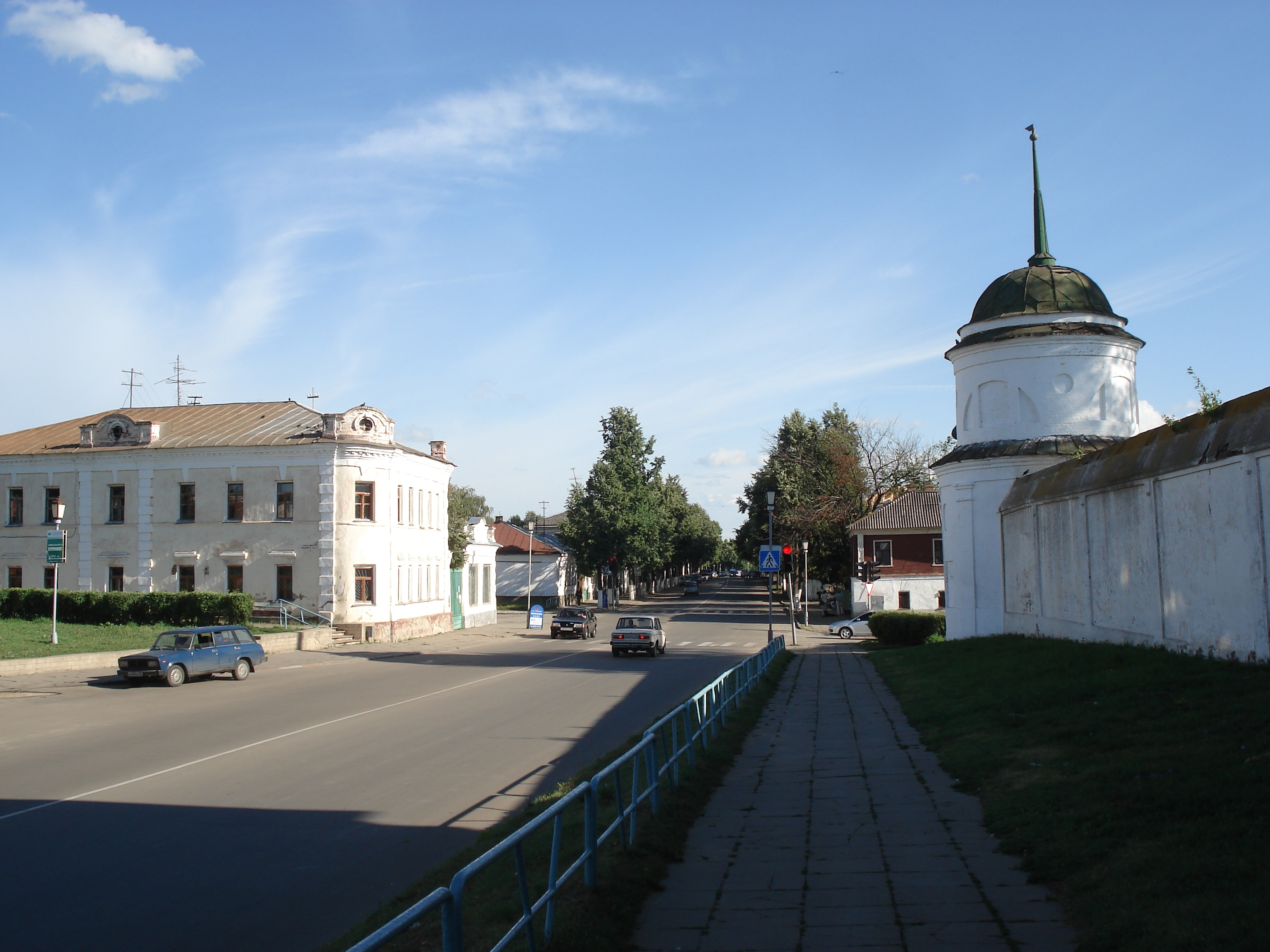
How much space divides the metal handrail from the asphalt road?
13.4m

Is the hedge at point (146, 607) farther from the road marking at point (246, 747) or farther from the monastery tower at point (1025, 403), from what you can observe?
the monastery tower at point (1025, 403)

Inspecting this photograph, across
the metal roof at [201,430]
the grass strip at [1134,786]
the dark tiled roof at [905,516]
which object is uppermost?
the metal roof at [201,430]

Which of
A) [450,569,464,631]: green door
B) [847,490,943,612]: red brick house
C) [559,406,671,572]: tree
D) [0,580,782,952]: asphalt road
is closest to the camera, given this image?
[0,580,782,952]: asphalt road

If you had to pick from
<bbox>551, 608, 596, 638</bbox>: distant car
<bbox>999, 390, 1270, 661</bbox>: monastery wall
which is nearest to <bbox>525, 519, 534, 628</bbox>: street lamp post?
<bbox>551, 608, 596, 638</bbox>: distant car

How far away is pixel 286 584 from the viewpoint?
38219 mm

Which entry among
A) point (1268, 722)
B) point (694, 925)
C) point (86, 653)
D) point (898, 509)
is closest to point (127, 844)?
point (694, 925)

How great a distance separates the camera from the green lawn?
25.6 metres

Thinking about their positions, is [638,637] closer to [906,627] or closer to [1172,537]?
[906,627]

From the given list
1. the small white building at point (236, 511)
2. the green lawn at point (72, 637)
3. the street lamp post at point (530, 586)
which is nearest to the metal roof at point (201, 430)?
the small white building at point (236, 511)

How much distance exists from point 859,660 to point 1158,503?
16.0 metres

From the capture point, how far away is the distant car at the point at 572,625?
139 ft

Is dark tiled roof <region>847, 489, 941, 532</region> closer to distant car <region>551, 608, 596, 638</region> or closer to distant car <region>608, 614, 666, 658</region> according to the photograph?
distant car <region>551, 608, 596, 638</region>

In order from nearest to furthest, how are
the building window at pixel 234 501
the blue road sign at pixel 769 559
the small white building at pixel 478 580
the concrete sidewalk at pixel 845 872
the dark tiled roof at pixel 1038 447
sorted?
the concrete sidewalk at pixel 845 872 < the dark tiled roof at pixel 1038 447 < the blue road sign at pixel 769 559 < the building window at pixel 234 501 < the small white building at pixel 478 580

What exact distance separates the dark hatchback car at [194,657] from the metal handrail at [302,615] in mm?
12067
